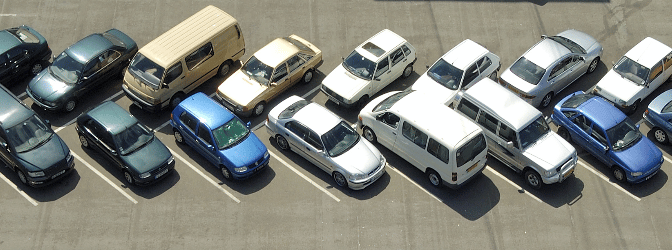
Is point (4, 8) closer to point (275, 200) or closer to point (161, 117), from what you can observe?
point (161, 117)

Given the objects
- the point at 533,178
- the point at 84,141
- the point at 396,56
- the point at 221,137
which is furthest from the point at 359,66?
A: the point at 84,141

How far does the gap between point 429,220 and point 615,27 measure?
1089 centimetres

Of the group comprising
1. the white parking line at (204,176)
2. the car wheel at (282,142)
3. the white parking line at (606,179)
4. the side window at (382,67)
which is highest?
the side window at (382,67)

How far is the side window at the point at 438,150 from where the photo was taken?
2244 centimetres

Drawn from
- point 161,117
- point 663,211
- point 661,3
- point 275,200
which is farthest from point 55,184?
point 661,3

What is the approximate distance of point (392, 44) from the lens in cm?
2603

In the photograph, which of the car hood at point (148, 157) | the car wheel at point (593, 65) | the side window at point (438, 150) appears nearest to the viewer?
the side window at point (438, 150)

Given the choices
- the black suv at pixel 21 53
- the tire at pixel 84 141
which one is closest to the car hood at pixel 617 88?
the tire at pixel 84 141

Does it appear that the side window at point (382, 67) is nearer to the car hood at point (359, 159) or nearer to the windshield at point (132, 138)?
the car hood at point (359, 159)

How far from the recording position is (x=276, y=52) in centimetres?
2584

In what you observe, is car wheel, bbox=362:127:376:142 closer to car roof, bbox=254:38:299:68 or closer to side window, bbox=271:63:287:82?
side window, bbox=271:63:287:82

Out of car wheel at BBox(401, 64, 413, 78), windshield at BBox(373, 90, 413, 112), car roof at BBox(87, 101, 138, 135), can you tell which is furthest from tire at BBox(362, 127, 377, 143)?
car roof at BBox(87, 101, 138, 135)

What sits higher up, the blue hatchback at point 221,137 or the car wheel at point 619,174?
the blue hatchback at point 221,137

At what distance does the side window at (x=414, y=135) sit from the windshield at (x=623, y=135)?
17.4ft
